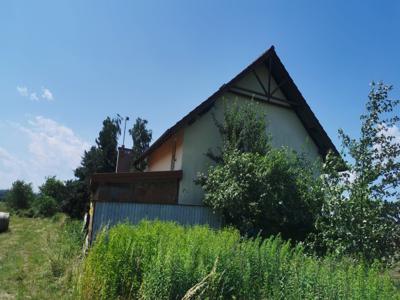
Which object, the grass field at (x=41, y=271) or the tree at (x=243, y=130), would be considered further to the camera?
the tree at (x=243, y=130)

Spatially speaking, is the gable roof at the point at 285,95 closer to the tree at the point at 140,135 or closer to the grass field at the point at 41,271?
the grass field at the point at 41,271

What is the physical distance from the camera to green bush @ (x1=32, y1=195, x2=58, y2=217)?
111 ft

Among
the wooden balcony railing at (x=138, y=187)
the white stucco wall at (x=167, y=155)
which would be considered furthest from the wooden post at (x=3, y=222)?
the wooden balcony railing at (x=138, y=187)

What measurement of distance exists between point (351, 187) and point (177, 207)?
7.17 m

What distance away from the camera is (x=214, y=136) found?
15625mm

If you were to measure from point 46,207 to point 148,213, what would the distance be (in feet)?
81.7

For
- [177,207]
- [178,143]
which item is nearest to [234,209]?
[177,207]

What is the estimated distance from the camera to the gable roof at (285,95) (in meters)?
15.4

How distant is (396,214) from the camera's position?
699 centimetres

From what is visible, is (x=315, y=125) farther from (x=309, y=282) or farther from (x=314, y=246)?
(x=309, y=282)

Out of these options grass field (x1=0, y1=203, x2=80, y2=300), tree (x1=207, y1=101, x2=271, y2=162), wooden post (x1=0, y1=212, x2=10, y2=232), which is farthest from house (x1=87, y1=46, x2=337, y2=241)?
wooden post (x1=0, y1=212, x2=10, y2=232)

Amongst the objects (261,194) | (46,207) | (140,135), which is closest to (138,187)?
(261,194)

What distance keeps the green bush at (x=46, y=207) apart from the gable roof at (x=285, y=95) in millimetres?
18705

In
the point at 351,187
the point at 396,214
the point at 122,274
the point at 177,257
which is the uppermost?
the point at 351,187
